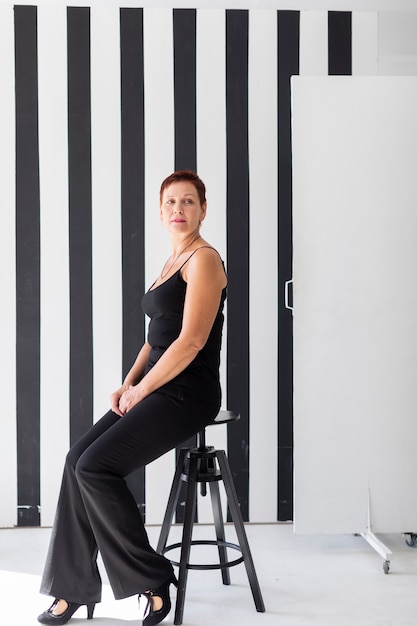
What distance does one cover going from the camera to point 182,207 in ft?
7.60

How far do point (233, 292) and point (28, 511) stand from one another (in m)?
1.38

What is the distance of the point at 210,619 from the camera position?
2.15m

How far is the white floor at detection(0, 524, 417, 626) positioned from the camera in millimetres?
2158

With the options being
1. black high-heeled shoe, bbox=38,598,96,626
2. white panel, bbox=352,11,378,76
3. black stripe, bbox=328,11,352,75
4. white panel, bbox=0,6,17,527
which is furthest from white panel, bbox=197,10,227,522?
black high-heeled shoe, bbox=38,598,96,626

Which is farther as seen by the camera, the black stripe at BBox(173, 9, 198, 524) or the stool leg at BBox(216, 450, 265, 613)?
the black stripe at BBox(173, 9, 198, 524)

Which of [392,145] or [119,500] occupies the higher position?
[392,145]

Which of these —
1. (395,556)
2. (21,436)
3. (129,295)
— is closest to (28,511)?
(21,436)

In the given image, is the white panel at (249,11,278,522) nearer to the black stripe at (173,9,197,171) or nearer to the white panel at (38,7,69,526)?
the black stripe at (173,9,197,171)

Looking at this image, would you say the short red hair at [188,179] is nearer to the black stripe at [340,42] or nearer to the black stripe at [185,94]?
the black stripe at [185,94]

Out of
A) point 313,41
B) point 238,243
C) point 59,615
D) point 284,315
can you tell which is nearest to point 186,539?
point 59,615

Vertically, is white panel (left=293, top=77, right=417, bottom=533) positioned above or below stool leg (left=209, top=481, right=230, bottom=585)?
above

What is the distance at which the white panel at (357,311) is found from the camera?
9.01 ft

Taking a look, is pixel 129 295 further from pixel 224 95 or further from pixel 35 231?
pixel 224 95

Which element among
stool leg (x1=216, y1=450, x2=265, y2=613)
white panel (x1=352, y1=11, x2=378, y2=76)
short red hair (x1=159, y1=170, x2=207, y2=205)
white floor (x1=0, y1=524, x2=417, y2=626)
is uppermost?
white panel (x1=352, y1=11, x2=378, y2=76)
